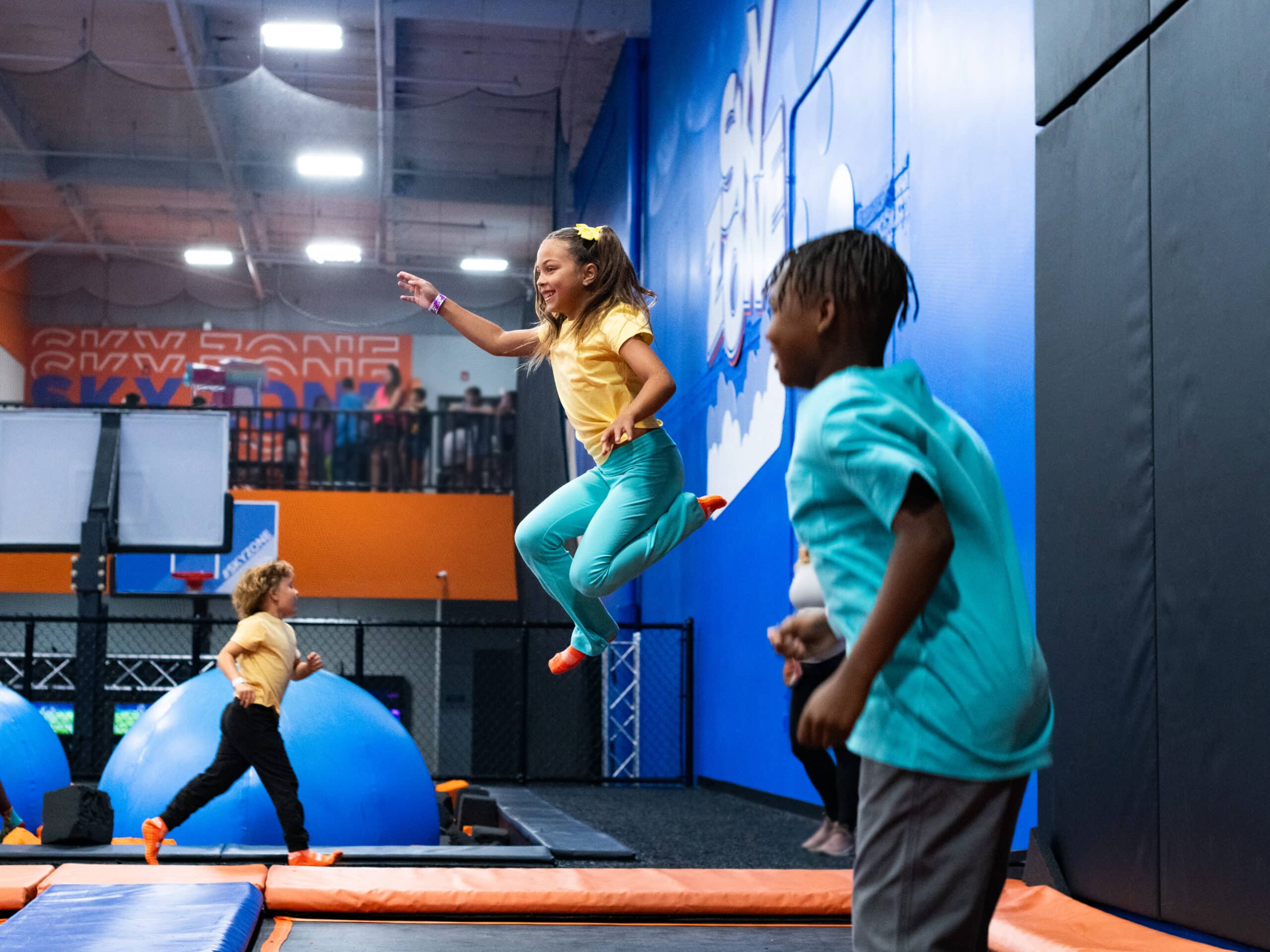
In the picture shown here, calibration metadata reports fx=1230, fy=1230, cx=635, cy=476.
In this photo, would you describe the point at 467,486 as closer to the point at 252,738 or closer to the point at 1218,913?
the point at 252,738

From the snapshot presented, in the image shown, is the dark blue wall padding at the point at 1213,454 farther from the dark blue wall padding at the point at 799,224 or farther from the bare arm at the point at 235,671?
the bare arm at the point at 235,671

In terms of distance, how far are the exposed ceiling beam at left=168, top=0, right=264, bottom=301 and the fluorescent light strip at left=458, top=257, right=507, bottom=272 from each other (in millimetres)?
2380

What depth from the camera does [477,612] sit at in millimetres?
13805

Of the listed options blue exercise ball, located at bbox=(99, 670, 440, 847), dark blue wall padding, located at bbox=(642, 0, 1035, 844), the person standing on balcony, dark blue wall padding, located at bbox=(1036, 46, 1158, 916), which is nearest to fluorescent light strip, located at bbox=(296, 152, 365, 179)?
dark blue wall padding, located at bbox=(642, 0, 1035, 844)

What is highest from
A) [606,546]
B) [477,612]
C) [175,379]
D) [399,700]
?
[175,379]

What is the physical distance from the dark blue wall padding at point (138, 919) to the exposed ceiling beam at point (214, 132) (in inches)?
317

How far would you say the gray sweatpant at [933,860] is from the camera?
1367 millimetres

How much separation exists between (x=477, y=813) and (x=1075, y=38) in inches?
169

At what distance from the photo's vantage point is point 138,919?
287 cm

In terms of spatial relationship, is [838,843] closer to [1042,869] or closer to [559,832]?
[559,832]

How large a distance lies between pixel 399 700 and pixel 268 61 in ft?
21.0

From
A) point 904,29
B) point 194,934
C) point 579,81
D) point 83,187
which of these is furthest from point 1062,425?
point 83,187

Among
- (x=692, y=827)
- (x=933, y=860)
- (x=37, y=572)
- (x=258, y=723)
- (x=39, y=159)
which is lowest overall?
(x=692, y=827)

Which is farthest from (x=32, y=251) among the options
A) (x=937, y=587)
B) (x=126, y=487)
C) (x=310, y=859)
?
(x=937, y=587)
